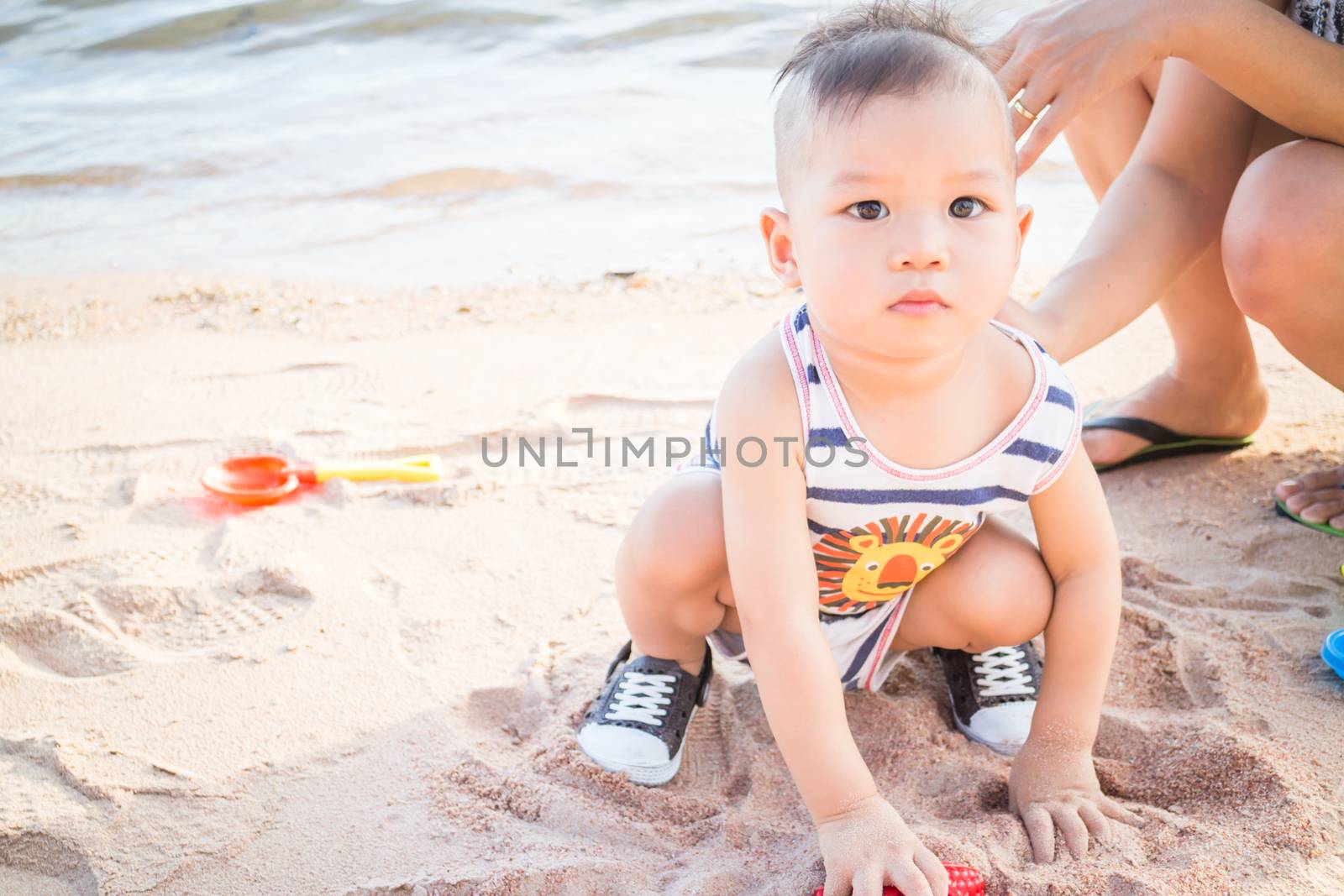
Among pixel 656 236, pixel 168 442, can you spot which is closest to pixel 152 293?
pixel 168 442

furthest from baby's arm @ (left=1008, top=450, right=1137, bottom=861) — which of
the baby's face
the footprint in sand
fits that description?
the footprint in sand

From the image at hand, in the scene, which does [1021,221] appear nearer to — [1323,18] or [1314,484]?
[1323,18]

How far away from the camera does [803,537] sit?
61.6 inches

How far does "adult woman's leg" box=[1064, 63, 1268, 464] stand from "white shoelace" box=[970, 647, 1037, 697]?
905 mm

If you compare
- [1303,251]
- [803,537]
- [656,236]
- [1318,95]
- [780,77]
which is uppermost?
[780,77]

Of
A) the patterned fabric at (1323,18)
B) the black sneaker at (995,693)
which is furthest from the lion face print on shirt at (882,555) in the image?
the patterned fabric at (1323,18)

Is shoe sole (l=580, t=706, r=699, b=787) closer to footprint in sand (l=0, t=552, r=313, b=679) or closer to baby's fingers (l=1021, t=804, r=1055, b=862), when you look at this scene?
baby's fingers (l=1021, t=804, r=1055, b=862)

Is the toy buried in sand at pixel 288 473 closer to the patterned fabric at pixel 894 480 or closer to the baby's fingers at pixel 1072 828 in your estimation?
the patterned fabric at pixel 894 480

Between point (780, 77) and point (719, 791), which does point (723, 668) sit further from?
point (780, 77)

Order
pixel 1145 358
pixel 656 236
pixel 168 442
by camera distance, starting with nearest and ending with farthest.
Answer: pixel 168 442 < pixel 1145 358 < pixel 656 236

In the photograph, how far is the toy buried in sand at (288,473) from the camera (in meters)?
2.60

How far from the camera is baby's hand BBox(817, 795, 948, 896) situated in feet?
4.51

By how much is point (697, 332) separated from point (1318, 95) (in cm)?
189

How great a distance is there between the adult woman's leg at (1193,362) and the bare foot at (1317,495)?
10.6 inches
